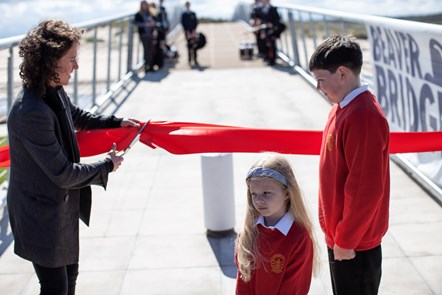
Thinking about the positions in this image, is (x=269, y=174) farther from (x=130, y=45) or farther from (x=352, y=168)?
(x=130, y=45)

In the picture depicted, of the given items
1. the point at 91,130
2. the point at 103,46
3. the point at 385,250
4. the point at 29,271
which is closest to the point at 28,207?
the point at 91,130

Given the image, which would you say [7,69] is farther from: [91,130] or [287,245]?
[287,245]

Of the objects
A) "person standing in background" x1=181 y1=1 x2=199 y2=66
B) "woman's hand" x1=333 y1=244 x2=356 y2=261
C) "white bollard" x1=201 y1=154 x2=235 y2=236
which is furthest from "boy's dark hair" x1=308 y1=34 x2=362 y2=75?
"person standing in background" x1=181 y1=1 x2=199 y2=66

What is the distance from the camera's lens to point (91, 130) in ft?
12.8

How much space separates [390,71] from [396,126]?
626 millimetres

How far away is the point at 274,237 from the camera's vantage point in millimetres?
2748

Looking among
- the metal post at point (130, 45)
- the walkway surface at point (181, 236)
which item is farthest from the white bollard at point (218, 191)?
the metal post at point (130, 45)

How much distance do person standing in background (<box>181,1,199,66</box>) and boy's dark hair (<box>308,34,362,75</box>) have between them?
14.1 meters

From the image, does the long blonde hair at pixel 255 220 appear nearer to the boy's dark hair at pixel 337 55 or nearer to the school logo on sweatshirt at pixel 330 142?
the school logo on sweatshirt at pixel 330 142

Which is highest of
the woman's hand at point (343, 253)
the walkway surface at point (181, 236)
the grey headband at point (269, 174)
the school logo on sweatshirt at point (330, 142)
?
the school logo on sweatshirt at point (330, 142)

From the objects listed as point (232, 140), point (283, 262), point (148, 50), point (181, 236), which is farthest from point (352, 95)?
point (148, 50)

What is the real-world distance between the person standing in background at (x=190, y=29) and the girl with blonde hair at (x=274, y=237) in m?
14.1

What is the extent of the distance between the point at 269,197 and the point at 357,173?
0.39 metres

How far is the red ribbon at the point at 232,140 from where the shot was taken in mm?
4051
